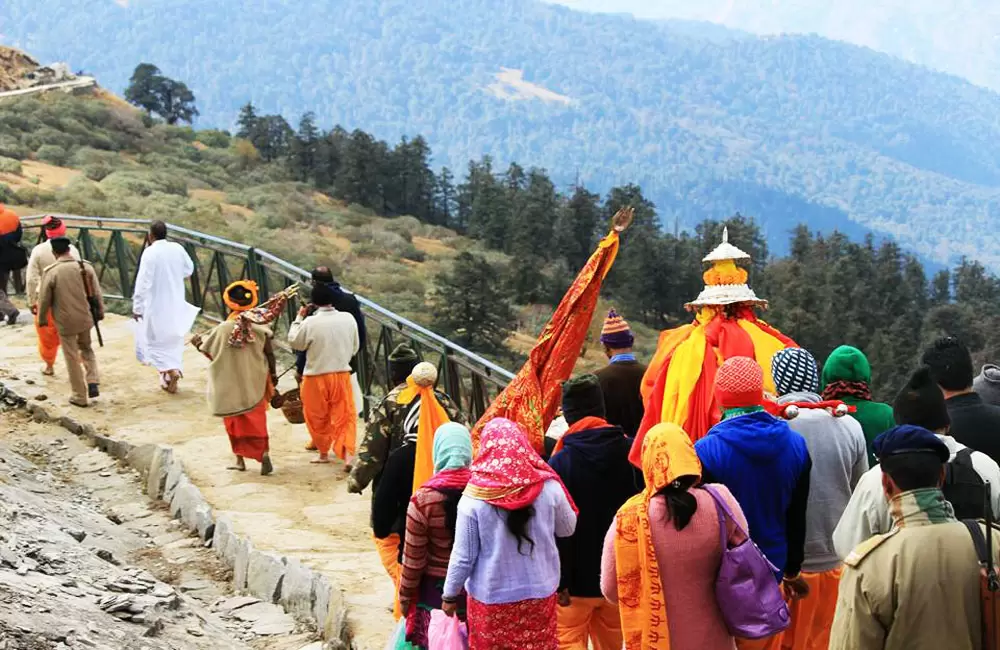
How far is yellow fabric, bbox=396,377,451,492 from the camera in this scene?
4914 millimetres

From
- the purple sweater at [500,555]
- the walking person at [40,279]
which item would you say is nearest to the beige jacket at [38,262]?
the walking person at [40,279]

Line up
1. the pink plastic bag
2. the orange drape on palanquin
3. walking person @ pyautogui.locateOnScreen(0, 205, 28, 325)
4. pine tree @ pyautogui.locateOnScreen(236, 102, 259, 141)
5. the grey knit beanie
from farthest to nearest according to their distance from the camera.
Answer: pine tree @ pyautogui.locateOnScreen(236, 102, 259, 141) → walking person @ pyautogui.locateOnScreen(0, 205, 28, 325) → the grey knit beanie → the orange drape on palanquin → the pink plastic bag

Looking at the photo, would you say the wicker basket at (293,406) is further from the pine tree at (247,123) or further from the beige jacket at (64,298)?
the pine tree at (247,123)

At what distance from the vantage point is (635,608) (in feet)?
12.4

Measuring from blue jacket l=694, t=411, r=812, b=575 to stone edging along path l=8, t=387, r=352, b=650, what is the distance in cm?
227

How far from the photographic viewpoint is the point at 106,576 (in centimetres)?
591

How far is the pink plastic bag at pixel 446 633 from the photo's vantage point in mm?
4281

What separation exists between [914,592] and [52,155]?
38540mm

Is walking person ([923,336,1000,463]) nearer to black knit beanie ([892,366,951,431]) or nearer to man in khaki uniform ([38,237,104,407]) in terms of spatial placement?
black knit beanie ([892,366,951,431])

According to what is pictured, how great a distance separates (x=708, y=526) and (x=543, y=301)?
126ft

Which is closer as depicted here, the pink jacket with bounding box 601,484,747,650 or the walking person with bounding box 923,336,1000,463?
the pink jacket with bounding box 601,484,747,650

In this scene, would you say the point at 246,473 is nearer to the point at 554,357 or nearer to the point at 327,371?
the point at 327,371

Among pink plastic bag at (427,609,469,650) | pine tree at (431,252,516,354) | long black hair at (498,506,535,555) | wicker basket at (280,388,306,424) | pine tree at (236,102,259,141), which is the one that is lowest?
pine tree at (431,252,516,354)

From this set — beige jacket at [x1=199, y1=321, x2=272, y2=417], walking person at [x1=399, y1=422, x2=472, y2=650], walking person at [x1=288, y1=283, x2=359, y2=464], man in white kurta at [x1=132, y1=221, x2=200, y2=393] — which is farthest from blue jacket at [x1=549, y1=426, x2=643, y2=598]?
man in white kurta at [x1=132, y1=221, x2=200, y2=393]
